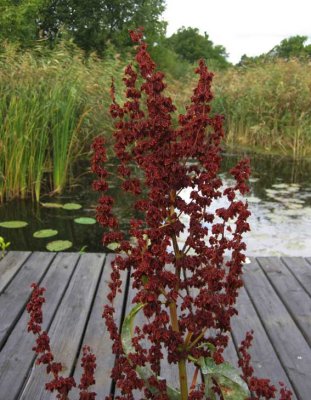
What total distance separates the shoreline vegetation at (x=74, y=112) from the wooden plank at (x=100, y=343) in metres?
3.01

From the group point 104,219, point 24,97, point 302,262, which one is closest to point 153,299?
point 104,219

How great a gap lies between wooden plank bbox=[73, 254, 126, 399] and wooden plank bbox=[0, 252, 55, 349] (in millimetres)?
369

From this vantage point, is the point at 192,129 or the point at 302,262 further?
the point at 302,262

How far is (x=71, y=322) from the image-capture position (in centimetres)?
233

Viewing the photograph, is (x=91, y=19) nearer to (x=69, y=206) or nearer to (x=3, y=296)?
(x=69, y=206)

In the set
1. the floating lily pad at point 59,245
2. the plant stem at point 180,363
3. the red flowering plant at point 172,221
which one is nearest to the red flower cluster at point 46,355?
the red flowering plant at point 172,221

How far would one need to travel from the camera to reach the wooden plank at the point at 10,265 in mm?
2809

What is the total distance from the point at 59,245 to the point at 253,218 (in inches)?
87.0

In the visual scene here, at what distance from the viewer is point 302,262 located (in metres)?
3.24

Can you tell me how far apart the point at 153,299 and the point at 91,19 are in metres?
25.0

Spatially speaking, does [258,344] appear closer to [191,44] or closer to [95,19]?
[95,19]

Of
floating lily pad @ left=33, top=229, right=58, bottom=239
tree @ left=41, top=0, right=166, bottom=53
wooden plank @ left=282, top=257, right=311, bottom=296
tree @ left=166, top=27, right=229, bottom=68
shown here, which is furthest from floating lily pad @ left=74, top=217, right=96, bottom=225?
tree @ left=166, top=27, right=229, bottom=68

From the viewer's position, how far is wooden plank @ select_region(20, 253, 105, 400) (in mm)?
1868

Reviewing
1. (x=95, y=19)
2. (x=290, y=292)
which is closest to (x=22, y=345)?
(x=290, y=292)
